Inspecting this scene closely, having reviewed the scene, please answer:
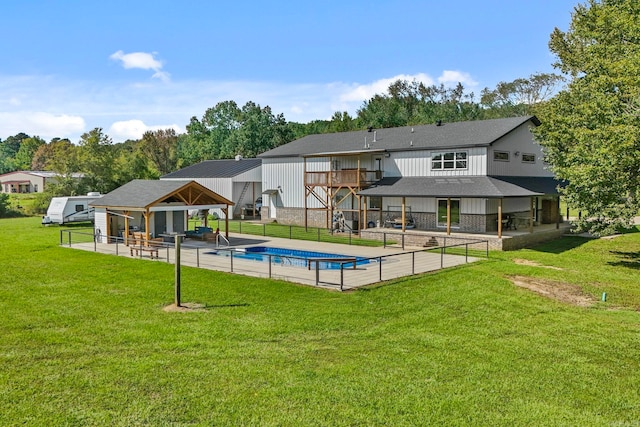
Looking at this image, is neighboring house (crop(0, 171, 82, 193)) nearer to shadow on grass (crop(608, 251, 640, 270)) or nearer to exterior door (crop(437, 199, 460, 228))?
exterior door (crop(437, 199, 460, 228))

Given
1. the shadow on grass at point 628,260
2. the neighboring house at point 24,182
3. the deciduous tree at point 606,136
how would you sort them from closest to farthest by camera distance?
the deciduous tree at point 606,136
the shadow on grass at point 628,260
the neighboring house at point 24,182

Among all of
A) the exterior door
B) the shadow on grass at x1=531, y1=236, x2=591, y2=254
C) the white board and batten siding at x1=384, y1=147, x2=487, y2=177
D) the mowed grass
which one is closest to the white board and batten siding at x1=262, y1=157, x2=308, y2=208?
the white board and batten siding at x1=384, y1=147, x2=487, y2=177

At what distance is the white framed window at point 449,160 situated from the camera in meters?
28.3

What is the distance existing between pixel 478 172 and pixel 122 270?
63.2 ft

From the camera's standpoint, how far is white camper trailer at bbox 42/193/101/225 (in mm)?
35438

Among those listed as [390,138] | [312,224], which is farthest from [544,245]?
[312,224]

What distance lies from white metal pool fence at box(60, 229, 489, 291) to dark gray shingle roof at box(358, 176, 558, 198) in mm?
2689

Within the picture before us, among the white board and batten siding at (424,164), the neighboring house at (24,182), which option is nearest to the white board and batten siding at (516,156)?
the white board and batten siding at (424,164)

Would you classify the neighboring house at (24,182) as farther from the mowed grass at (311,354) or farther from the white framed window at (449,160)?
the mowed grass at (311,354)

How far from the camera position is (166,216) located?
26672 mm

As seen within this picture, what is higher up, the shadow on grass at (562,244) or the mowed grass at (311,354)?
the shadow on grass at (562,244)

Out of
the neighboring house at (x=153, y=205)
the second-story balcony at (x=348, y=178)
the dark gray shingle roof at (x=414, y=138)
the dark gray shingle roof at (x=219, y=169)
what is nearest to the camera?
the neighboring house at (x=153, y=205)

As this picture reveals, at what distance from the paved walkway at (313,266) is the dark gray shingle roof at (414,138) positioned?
780 centimetres

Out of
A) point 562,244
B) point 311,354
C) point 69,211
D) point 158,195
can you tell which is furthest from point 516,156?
point 69,211
